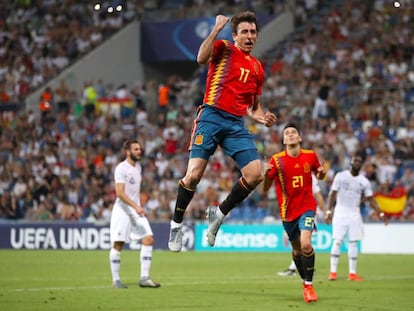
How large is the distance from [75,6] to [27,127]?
8.49 metres

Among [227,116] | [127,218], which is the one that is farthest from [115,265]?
[227,116]

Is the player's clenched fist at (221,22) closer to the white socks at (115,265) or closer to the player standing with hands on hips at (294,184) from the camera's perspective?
the player standing with hands on hips at (294,184)

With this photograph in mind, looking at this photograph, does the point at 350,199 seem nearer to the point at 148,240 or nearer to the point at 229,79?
the point at 148,240

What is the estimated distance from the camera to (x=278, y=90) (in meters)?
37.3

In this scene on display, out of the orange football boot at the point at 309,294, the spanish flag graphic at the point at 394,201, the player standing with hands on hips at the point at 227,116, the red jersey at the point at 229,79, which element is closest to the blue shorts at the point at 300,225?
the orange football boot at the point at 309,294

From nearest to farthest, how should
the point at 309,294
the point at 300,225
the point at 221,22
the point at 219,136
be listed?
the point at 221,22 < the point at 219,136 < the point at 309,294 < the point at 300,225

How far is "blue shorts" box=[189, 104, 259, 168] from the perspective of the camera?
42.0 ft

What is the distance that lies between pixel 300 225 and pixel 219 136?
3514mm

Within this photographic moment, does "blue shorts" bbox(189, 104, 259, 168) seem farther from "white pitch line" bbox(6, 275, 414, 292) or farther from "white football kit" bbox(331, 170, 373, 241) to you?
"white football kit" bbox(331, 170, 373, 241)

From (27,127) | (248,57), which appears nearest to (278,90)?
(27,127)

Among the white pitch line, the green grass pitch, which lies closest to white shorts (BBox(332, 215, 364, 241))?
the green grass pitch

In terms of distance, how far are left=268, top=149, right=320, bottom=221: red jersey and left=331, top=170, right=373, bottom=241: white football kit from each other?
188 inches

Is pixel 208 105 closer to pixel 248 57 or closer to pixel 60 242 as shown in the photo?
pixel 248 57

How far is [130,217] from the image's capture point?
59.4 ft
